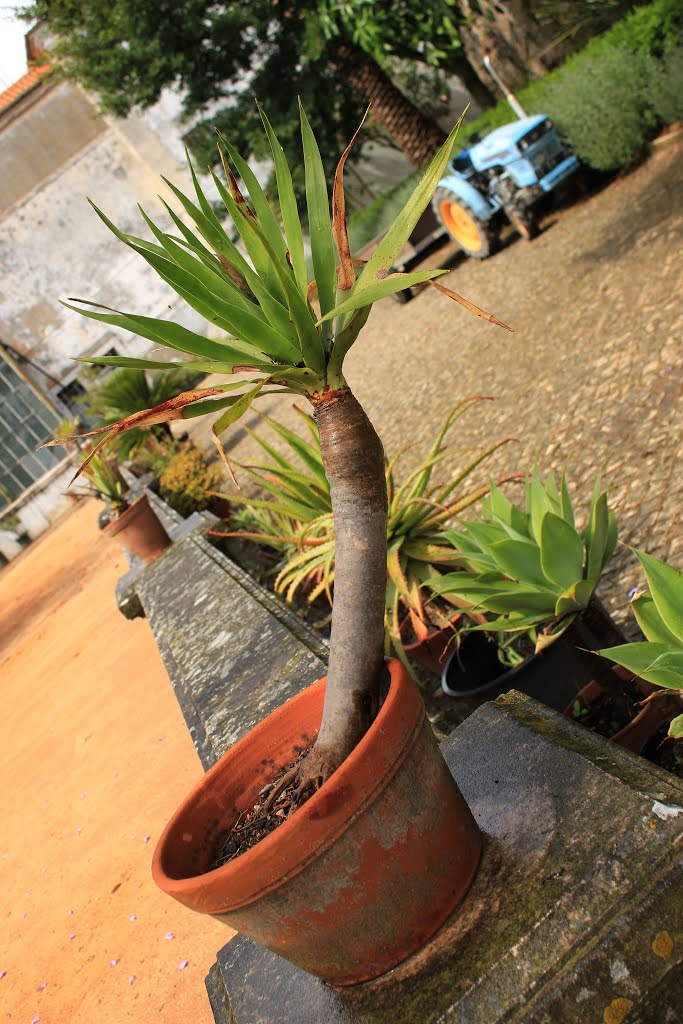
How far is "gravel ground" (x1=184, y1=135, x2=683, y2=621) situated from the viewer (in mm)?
3773

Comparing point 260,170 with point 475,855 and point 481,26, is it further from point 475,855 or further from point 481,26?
point 475,855

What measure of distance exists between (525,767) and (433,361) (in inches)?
255

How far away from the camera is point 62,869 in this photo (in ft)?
12.8

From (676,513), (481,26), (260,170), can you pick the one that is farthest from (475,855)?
(260,170)

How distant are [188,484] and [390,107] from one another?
332 inches

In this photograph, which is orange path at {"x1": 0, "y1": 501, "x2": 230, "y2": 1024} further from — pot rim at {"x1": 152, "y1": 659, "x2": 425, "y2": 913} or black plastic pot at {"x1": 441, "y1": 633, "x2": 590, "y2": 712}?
pot rim at {"x1": 152, "y1": 659, "x2": 425, "y2": 913}

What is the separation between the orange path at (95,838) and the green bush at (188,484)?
1149 mm

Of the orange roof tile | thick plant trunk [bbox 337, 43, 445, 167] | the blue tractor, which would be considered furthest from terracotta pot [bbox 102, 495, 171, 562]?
the orange roof tile

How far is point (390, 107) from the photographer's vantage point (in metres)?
12.3

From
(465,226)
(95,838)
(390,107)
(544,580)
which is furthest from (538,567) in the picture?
(390,107)

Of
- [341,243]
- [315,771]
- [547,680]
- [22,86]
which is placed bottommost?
[547,680]

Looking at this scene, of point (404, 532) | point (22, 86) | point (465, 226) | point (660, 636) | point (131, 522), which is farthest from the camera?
point (22, 86)

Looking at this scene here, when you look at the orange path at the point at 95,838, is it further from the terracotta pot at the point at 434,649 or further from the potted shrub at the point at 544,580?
the potted shrub at the point at 544,580

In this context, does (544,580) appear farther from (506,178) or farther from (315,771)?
(506,178)
